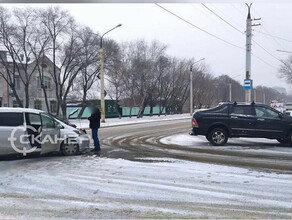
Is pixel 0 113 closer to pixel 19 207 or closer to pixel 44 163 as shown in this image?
pixel 44 163

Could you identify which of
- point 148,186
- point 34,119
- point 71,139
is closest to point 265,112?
point 71,139

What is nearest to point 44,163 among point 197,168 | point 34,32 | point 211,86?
point 197,168

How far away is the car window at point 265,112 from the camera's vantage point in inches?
508

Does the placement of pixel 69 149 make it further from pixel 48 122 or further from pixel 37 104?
pixel 37 104

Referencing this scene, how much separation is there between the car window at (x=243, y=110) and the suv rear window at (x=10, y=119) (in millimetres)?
8094

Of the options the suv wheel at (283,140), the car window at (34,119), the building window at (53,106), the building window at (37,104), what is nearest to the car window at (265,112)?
the suv wheel at (283,140)

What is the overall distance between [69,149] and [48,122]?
1138 millimetres

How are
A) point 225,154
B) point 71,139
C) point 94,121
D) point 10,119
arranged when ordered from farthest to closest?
point 94,121 → point 225,154 → point 71,139 → point 10,119

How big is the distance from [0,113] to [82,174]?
370cm

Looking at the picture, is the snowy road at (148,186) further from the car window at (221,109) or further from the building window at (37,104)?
the building window at (37,104)

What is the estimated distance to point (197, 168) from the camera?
8547 mm

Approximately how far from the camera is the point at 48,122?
10312 millimetres

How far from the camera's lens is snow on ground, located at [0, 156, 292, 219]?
5176 mm

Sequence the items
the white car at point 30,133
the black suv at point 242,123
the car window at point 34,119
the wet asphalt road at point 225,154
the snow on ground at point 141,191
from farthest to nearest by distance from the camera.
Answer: the black suv at point 242,123, the car window at point 34,119, the white car at point 30,133, the wet asphalt road at point 225,154, the snow on ground at point 141,191
